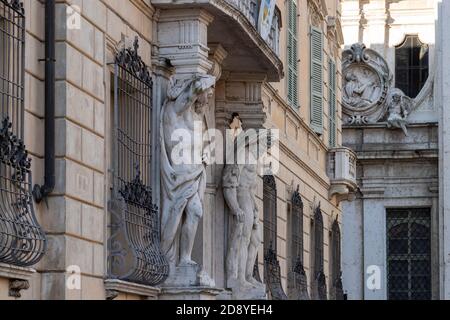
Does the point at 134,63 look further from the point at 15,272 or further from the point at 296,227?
the point at 296,227

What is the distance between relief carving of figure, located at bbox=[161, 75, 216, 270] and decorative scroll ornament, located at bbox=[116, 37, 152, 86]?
1.34 ft

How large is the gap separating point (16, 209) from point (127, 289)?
2.72m

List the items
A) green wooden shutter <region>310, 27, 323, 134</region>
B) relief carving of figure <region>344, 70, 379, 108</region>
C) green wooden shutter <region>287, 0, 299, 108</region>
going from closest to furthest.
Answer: green wooden shutter <region>287, 0, 299, 108</region> < green wooden shutter <region>310, 27, 323, 134</region> < relief carving of figure <region>344, 70, 379, 108</region>

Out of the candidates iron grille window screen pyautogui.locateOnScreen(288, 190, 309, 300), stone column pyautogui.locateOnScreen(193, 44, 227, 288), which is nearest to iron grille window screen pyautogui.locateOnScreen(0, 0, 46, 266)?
stone column pyautogui.locateOnScreen(193, 44, 227, 288)

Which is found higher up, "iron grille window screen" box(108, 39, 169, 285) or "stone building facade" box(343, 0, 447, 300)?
"stone building facade" box(343, 0, 447, 300)

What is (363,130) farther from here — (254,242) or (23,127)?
(23,127)

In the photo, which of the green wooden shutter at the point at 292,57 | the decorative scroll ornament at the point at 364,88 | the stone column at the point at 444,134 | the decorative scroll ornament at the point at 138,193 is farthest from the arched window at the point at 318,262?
the decorative scroll ornament at the point at 364,88

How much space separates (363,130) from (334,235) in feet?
38.6

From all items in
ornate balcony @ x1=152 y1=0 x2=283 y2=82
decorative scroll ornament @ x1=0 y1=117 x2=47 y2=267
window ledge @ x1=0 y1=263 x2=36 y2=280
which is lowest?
window ledge @ x1=0 y1=263 x2=36 y2=280

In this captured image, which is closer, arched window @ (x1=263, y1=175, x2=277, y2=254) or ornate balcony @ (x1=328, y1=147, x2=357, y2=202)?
arched window @ (x1=263, y1=175, x2=277, y2=254)

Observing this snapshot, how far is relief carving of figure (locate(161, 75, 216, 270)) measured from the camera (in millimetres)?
17359

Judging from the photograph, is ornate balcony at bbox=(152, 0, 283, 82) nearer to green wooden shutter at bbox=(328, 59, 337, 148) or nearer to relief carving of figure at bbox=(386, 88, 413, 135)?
green wooden shutter at bbox=(328, 59, 337, 148)

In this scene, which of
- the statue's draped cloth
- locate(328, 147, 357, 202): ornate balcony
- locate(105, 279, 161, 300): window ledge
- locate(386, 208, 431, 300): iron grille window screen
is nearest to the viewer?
locate(105, 279, 161, 300): window ledge

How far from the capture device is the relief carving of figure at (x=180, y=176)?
17359mm
